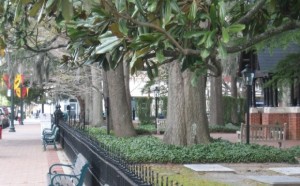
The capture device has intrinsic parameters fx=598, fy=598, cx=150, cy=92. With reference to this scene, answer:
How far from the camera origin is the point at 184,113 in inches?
755

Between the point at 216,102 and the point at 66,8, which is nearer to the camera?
the point at 66,8

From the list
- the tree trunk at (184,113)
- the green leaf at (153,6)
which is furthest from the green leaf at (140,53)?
the tree trunk at (184,113)

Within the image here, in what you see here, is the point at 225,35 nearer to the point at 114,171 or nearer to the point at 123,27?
the point at 123,27

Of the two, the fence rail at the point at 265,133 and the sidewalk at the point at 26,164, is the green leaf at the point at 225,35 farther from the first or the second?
the fence rail at the point at 265,133

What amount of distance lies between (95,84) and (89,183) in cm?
2705

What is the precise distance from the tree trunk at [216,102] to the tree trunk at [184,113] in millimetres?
18661

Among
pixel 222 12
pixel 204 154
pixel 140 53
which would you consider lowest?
pixel 204 154

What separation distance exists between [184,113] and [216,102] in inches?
771

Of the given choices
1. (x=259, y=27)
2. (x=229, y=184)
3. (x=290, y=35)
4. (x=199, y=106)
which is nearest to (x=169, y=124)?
(x=199, y=106)

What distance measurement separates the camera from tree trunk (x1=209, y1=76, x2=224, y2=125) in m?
38.4

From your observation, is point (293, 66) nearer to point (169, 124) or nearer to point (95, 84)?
point (169, 124)

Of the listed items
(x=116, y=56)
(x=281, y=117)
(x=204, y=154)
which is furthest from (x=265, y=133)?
(x=116, y=56)

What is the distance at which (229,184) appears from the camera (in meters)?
12.3

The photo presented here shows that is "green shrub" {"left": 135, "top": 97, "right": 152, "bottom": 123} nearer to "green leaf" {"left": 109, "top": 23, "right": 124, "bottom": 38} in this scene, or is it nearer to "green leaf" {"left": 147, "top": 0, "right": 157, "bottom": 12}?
"green leaf" {"left": 109, "top": 23, "right": 124, "bottom": 38}
